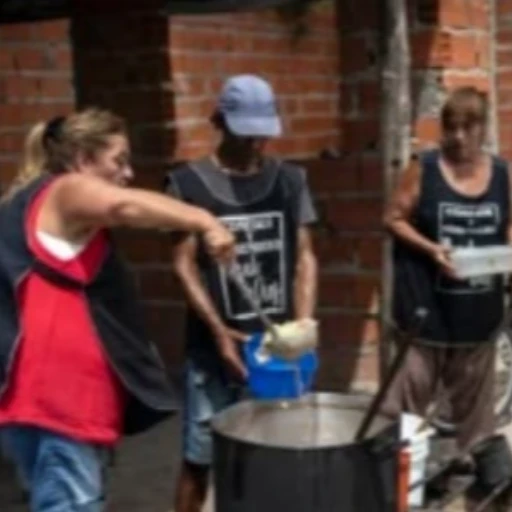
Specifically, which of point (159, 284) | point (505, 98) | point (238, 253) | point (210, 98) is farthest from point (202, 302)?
point (505, 98)

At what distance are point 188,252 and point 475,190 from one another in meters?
1.11

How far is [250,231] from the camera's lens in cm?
448

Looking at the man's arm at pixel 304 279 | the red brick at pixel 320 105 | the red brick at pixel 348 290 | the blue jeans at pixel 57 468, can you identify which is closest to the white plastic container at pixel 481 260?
the man's arm at pixel 304 279

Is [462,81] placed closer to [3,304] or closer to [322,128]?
[322,128]

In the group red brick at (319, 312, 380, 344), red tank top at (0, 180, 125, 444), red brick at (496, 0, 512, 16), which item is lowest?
red brick at (319, 312, 380, 344)

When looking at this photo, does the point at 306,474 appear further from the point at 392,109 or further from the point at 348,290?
the point at 348,290

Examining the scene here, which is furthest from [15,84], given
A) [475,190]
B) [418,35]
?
[475,190]

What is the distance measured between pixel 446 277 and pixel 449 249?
110 millimetres

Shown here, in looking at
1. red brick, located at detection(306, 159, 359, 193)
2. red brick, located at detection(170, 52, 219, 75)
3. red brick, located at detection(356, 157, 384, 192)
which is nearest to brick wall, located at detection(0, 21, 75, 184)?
red brick, located at detection(170, 52, 219, 75)

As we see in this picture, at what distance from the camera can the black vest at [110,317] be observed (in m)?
3.79

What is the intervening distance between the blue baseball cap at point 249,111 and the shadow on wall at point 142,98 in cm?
206

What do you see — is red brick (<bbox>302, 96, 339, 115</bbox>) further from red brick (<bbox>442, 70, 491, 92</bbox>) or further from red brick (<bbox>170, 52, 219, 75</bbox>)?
red brick (<bbox>442, 70, 491, 92</bbox>)

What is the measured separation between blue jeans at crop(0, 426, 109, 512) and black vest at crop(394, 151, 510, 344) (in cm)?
153

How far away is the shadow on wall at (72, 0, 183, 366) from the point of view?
6547 millimetres
